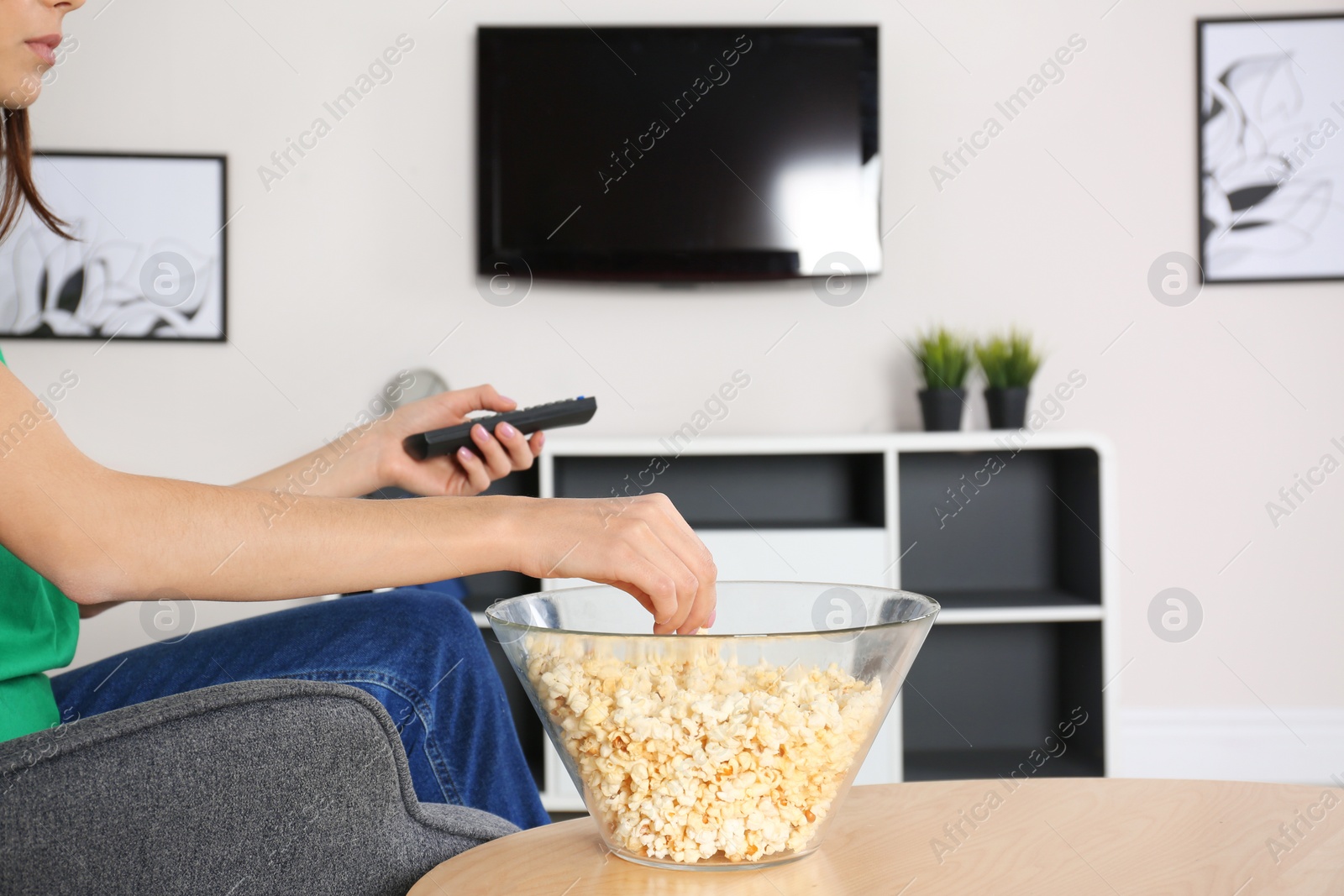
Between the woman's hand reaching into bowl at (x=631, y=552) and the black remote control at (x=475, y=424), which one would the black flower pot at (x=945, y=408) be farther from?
the woman's hand reaching into bowl at (x=631, y=552)

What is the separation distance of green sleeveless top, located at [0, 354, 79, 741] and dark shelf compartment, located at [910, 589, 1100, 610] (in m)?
1.48

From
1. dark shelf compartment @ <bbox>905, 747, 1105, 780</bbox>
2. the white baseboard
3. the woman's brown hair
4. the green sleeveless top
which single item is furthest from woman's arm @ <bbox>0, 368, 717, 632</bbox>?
the white baseboard

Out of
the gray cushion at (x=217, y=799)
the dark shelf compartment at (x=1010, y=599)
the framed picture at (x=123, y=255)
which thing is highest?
the framed picture at (x=123, y=255)

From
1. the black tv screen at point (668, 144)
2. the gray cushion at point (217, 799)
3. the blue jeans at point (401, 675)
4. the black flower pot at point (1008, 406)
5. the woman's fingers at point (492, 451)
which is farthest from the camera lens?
the black tv screen at point (668, 144)

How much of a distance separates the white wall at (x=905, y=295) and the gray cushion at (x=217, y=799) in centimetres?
179

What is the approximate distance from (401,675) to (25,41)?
545mm

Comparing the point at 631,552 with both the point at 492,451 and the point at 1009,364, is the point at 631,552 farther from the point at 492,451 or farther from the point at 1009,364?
the point at 1009,364

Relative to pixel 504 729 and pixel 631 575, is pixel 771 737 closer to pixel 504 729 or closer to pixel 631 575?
pixel 631 575

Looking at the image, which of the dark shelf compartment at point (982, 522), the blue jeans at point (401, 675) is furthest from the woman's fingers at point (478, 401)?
the dark shelf compartment at point (982, 522)

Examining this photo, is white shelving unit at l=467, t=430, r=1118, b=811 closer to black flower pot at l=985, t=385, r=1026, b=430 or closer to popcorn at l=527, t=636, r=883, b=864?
black flower pot at l=985, t=385, r=1026, b=430

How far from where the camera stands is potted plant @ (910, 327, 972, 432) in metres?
2.10

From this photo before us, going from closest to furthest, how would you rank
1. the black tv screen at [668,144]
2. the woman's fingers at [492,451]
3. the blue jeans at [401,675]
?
the blue jeans at [401,675]
the woman's fingers at [492,451]
the black tv screen at [668,144]

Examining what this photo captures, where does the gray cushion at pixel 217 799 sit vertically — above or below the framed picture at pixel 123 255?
below

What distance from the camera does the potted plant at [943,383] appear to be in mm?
2096
